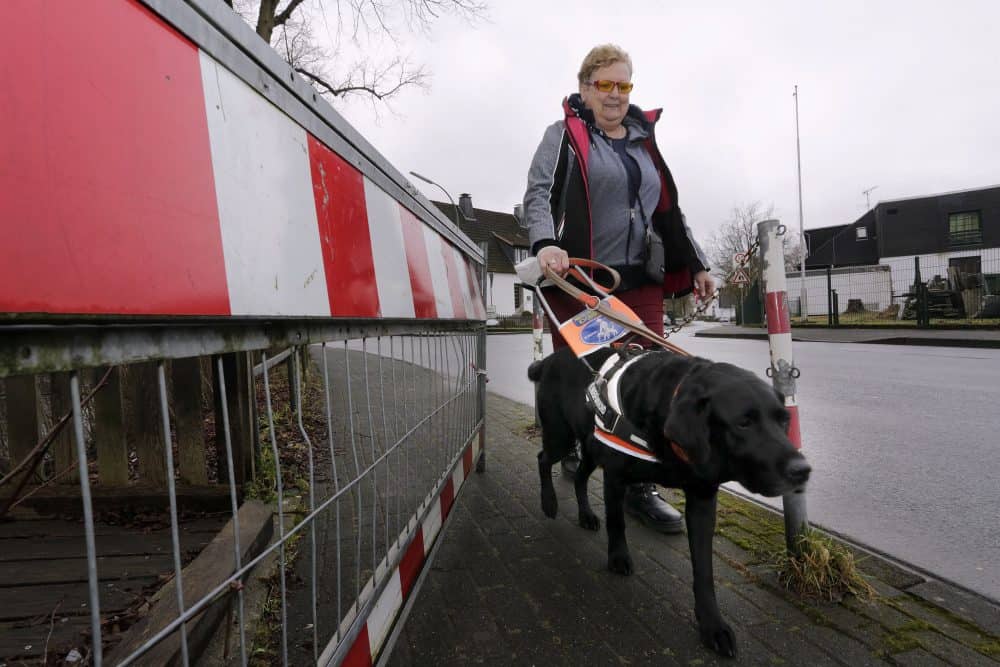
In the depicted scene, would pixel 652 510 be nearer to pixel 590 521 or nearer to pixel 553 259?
pixel 590 521

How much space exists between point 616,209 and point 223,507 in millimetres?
2683

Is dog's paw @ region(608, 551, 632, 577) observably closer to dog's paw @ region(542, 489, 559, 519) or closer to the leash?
dog's paw @ region(542, 489, 559, 519)

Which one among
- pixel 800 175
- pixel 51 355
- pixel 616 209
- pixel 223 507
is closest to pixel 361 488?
pixel 51 355

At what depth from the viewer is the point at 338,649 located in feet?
4.06

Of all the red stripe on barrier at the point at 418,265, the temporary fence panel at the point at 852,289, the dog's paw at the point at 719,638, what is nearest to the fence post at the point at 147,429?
the red stripe on barrier at the point at 418,265

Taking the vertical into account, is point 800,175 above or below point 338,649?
above

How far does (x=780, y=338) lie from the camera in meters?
2.54

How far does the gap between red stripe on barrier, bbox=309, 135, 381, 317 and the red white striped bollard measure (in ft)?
5.86

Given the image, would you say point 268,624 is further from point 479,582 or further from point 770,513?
point 770,513

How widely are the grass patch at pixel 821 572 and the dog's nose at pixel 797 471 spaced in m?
0.86

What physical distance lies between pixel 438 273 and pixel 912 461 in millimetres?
3946

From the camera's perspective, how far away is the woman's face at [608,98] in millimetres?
2949

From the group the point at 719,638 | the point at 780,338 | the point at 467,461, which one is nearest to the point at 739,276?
the point at 780,338

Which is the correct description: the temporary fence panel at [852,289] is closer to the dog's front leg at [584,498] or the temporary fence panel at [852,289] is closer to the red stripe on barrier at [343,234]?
the dog's front leg at [584,498]
